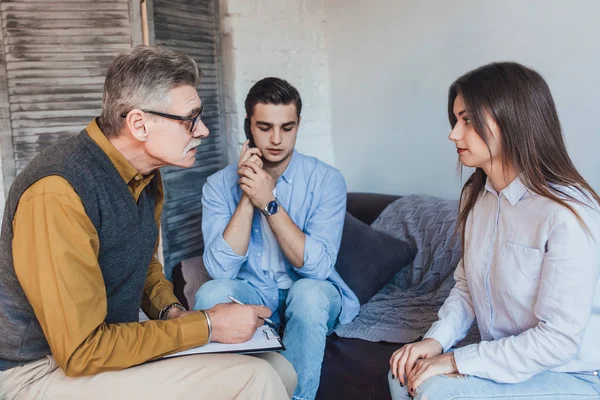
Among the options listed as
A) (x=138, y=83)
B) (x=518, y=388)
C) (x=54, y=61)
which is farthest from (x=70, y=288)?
(x=54, y=61)

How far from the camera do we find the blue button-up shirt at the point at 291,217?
2.18 metres

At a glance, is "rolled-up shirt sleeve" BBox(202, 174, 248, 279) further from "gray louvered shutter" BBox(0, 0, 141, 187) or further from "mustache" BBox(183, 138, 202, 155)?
"gray louvered shutter" BBox(0, 0, 141, 187)

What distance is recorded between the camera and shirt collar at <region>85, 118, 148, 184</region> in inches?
59.6

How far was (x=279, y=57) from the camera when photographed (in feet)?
10.6

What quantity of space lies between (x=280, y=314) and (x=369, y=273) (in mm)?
406

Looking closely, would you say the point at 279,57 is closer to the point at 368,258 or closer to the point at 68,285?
the point at 368,258

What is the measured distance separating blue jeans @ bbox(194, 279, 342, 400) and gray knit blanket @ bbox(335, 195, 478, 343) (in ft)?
0.82

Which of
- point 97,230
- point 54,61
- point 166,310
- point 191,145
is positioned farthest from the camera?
point 54,61

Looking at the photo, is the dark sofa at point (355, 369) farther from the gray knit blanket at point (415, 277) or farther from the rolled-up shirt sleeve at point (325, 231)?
the rolled-up shirt sleeve at point (325, 231)

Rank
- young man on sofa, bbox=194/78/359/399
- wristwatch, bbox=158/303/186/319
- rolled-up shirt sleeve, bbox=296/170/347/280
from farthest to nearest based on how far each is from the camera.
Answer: rolled-up shirt sleeve, bbox=296/170/347/280
young man on sofa, bbox=194/78/359/399
wristwatch, bbox=158/303/186/319

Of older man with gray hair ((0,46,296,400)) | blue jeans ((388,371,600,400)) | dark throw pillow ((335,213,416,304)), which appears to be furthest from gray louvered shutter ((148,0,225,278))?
blue jeans ((388,371,600,400))

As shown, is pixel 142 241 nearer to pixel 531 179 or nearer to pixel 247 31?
pixel 531 179

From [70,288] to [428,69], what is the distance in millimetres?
2033

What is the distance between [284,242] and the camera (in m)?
2.09
